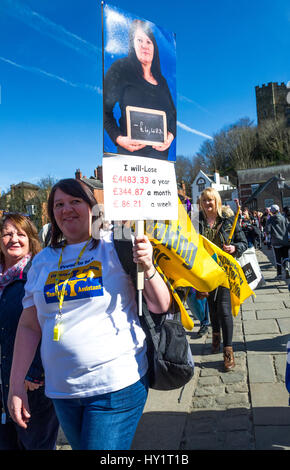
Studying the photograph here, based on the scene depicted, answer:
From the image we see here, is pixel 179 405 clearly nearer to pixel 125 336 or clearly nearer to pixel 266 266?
pixel 125 336

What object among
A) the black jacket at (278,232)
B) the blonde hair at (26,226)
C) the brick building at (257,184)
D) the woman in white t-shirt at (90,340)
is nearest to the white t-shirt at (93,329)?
the woman in white t-shirt at (90,340)

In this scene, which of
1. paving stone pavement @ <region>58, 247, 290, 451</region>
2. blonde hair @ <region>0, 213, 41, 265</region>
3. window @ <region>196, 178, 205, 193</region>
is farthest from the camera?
window @ <region>196, 178, 205, 193</region>

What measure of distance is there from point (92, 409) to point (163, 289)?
1.99 feet

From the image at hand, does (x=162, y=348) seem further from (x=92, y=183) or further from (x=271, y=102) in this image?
(x=271, y=102)

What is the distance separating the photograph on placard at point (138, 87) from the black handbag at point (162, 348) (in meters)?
0.52

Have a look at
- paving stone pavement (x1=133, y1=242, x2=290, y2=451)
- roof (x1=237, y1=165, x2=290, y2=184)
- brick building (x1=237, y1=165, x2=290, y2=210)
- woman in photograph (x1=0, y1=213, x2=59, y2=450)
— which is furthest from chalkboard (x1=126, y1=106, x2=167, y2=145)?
roof (x1=237, y1=165, x2=290, y2=184)

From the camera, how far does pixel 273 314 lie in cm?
628

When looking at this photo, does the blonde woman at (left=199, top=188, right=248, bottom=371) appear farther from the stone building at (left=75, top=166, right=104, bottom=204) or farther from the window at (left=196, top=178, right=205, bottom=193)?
the window at (left=196, top=178, right=205, bottom=193)

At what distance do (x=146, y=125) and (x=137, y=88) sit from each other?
179 mm

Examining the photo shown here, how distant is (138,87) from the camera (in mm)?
1926

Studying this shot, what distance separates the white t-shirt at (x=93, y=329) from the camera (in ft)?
5.67

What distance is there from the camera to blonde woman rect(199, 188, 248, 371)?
418 cm

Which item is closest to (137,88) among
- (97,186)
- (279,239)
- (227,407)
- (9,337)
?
(9,337)
